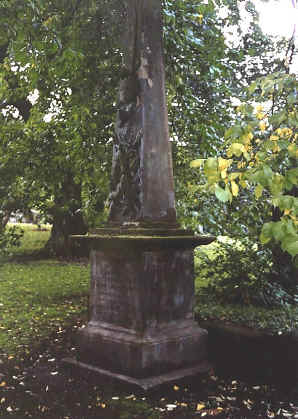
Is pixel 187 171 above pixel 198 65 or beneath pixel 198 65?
beneath

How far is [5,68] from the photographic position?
9.25 meters

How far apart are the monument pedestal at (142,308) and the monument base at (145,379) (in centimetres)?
2

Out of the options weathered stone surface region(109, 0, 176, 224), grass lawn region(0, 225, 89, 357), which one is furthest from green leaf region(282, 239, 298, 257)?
grass lawn region(0, 225, 89, 357)

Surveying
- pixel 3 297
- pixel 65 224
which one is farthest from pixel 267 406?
pixel 65 224

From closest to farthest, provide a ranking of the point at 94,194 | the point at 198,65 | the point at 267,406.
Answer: the point at 267,406, the point at 198,65, the point at 94,194

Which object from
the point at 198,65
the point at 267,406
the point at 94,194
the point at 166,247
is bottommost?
the point at 267,406

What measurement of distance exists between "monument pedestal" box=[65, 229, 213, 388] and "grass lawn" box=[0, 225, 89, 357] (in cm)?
156

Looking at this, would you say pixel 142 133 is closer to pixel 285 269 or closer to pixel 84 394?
pixel 84 394

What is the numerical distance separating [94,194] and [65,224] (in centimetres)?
661

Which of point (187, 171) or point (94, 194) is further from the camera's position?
point (94, 194)

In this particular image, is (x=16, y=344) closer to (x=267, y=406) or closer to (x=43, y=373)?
(x=43, y=373)

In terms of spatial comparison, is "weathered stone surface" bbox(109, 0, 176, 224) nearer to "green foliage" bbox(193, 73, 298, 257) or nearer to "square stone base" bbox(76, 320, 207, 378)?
"square stone base" bbox(76, 320, 207, 378)

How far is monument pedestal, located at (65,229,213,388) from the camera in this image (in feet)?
15.8

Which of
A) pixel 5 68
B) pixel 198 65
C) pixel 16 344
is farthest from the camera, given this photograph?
pixel 5 68
